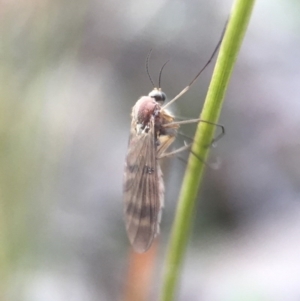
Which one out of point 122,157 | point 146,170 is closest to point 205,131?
point 146,170

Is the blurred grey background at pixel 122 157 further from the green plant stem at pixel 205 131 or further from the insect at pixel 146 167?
the green plant stem at pixel 205 131

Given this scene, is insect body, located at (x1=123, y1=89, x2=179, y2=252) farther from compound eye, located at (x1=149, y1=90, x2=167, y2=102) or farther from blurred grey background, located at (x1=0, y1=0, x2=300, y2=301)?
blurred grey background, located at (x1=0, y1=0, x2=300, y2=301)

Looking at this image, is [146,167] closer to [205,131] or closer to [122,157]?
[205,131]

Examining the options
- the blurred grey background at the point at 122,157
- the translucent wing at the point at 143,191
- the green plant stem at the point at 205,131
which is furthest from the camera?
the blurred grey background at the point at 122,157

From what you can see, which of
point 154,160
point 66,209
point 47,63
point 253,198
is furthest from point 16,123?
point 253,198

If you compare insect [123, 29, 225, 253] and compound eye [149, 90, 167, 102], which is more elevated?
compound eye [149, 90, 167, 102]

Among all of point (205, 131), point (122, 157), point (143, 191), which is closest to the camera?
point (205, 131)

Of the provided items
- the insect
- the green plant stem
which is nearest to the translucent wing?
the insect

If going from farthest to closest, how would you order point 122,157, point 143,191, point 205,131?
point 122,157 < point 143,191 < point 205,131

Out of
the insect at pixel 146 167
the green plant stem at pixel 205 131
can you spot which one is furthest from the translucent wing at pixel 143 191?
the green plant stem at pixel 205 131
